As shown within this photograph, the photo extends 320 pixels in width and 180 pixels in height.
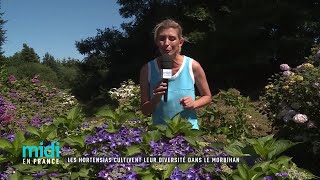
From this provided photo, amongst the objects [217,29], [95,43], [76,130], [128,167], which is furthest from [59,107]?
[95,43]

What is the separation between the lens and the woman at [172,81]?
112 inches

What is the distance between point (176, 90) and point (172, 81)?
2.8 inches

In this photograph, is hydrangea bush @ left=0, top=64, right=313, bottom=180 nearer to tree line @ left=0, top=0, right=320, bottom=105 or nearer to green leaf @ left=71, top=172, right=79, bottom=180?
green leaf @ left=71, top=172, right=79, bottom=180

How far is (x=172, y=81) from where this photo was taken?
2.90 metres

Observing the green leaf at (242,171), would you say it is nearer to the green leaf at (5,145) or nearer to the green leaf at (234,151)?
the green leaf at (234,151)

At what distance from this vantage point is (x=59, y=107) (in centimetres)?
1031

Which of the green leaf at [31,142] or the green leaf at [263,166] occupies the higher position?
the green leaf at [31,142]

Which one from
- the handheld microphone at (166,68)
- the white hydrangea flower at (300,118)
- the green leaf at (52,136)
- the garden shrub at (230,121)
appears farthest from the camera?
the garden shrub at (230,121)

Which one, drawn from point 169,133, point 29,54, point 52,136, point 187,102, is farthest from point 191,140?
point 29,54

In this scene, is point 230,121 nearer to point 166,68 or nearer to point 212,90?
point 166,68

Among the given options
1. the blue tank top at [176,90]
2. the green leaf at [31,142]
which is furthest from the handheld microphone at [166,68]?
the green leaf at [31,142]

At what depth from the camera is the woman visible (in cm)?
284

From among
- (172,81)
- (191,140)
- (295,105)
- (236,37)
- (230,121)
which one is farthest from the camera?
(236,37)

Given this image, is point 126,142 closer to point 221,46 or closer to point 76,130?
point 76,130
